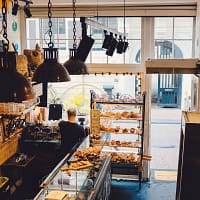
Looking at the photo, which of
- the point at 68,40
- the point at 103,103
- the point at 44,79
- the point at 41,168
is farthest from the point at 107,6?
the point at 44,79

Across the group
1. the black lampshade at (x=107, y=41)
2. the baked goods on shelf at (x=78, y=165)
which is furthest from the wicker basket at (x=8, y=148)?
the black lampshade at (x=107, y=41)

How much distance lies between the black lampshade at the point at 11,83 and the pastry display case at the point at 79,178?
1525mm

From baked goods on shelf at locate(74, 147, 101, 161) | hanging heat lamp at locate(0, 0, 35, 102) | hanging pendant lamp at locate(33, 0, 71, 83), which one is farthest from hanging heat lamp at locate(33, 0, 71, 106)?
baked goods on shelf at locate(74, 147, 101, 161)

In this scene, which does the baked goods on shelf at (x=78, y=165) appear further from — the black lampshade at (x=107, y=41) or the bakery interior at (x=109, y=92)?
the black lampshade at (x=107, y=41)

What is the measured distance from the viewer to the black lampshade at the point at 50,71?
10.2 feet

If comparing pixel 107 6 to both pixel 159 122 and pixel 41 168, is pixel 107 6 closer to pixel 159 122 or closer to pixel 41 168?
pixel 41 168

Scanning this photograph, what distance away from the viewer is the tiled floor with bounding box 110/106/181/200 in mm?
6242

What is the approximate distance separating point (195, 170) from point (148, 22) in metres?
5.03

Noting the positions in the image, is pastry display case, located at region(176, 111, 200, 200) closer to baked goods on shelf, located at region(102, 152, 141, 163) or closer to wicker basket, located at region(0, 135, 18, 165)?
wicker basket, located at region(0, 135, 18, 165)

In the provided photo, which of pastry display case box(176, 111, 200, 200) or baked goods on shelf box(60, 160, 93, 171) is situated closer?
pastry display case box(176, 111, 200, 200)

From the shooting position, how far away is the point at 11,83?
237 centimetres

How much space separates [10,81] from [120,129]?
14.8 ft

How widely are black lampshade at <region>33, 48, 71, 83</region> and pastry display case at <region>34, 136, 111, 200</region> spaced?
4.14ft

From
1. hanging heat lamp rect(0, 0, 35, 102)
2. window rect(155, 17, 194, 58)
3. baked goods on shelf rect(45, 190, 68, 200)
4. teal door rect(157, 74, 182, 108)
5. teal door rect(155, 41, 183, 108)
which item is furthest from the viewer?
teal door rect(157, 74, 182, 108)
